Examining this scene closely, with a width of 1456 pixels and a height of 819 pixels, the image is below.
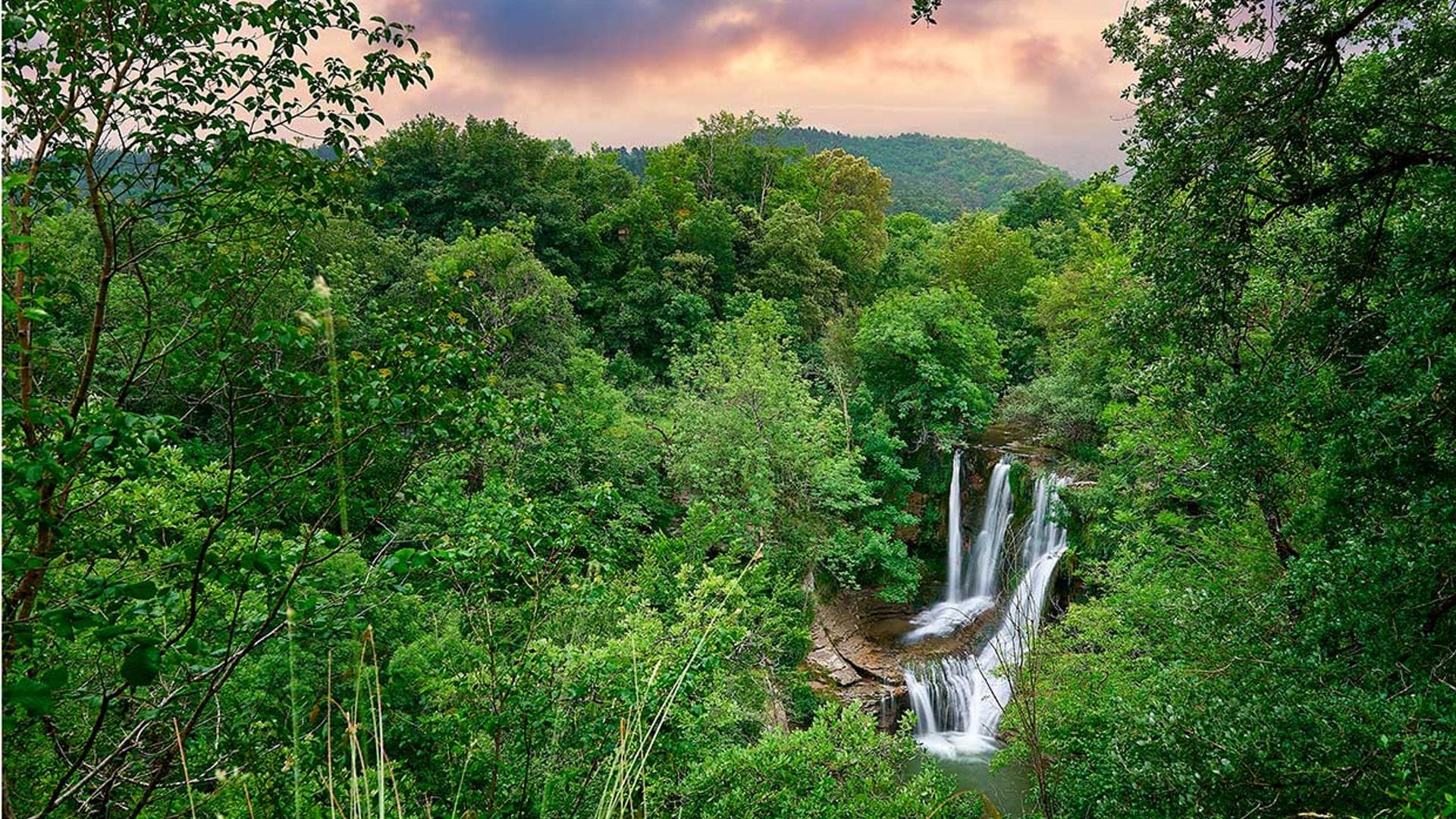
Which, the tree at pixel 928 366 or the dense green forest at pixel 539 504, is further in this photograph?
the tree at pixel 928 366

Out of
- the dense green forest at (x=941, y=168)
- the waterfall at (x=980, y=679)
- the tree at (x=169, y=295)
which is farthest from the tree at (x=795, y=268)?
the dense green forest at (x=941, y=168)

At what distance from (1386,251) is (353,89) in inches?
246

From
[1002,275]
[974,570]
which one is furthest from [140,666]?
[1002,275]

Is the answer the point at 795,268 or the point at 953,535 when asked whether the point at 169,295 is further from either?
the point at 795,268

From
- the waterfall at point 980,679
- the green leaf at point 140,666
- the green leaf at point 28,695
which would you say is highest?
the green leaf at point 28,695

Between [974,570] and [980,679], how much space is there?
312 centimetres

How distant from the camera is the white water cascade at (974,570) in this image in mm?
16406

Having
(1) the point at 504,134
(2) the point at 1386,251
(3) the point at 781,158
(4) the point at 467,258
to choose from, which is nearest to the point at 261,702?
(2) the point at 1386,251

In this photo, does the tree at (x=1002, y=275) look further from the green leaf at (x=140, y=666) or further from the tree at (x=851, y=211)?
the green leaf at (x=140, y=666)

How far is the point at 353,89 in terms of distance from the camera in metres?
3.29

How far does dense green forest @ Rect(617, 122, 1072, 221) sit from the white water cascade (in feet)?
156

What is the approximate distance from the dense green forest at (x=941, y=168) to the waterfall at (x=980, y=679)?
162ft

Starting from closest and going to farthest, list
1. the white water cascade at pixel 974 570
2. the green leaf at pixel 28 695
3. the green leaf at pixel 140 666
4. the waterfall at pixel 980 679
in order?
the green leaf at pixel 28 695
the green leaf at pixel 140 666
the waterfall at pixel 980 679
the white water cascade at pixel 974 570

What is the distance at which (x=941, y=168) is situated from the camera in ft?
262
